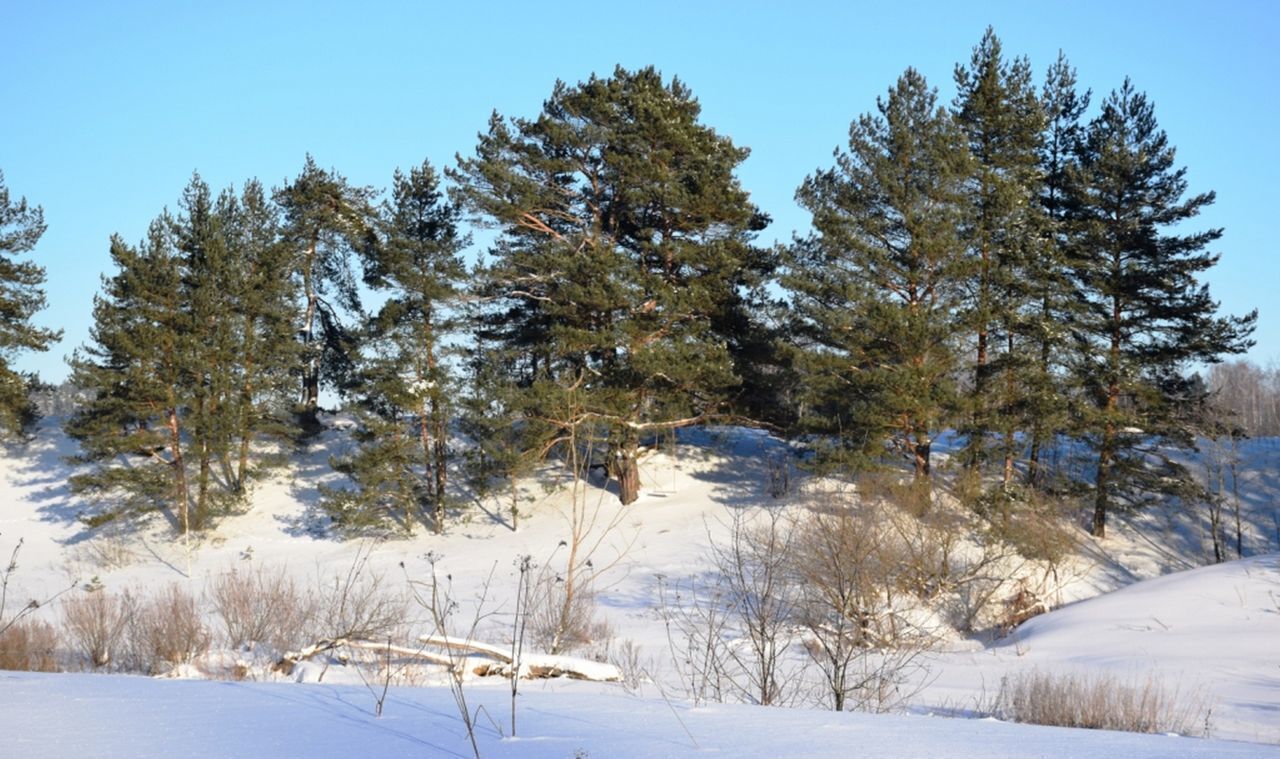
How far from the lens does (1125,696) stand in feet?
29.5

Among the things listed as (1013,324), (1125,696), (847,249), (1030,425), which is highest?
(847,249)

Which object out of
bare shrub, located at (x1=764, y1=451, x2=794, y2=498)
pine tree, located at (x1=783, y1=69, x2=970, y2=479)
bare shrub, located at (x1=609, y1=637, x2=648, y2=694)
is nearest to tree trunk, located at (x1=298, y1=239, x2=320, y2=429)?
bare shrub, located at (x1=764, y1=451, x2=794, y2=498)

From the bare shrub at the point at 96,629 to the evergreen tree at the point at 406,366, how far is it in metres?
15.8

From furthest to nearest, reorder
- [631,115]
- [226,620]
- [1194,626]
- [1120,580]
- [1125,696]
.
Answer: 1. [631,115]
2. [1120,580]
3. [1194,626]
4. [226,620]
5. [1125,696]

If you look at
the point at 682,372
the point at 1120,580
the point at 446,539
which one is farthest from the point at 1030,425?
the point at 446,539

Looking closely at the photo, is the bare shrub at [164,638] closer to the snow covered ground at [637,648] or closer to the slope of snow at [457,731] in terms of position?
the snow covered ground at [637,648]

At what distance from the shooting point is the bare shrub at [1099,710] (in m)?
8.61

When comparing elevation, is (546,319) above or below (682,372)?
above

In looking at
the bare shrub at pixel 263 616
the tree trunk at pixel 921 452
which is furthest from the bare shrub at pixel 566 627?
the tree trunk at pixel 921 452

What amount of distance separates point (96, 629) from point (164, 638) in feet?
2.84

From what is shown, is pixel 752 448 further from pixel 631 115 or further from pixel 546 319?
pixel 631 115

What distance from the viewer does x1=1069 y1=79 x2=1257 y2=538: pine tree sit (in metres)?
25.5

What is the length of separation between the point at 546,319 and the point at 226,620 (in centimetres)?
1774

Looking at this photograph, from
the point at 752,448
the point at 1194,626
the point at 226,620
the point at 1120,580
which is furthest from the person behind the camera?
the point at 752,448
